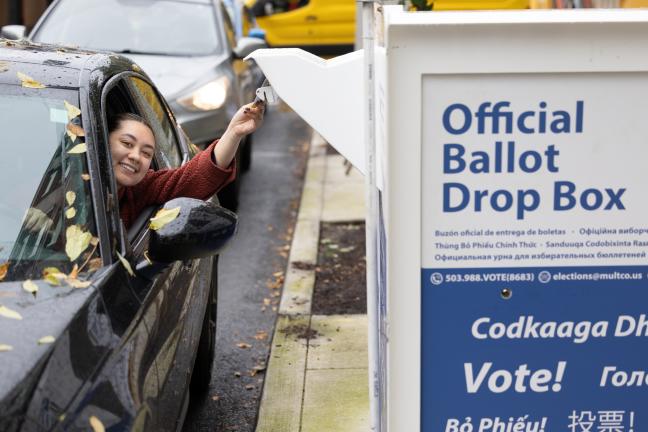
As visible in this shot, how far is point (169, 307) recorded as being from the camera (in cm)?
338

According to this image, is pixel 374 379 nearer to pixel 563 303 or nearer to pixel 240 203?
pixel 563 303

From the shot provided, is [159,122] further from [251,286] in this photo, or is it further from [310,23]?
[310,23]

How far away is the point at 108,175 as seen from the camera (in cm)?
329

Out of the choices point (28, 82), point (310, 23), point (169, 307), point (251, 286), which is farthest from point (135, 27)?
point (310, 23)

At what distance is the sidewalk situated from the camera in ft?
15.6

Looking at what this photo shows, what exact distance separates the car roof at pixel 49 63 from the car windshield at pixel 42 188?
0.06m

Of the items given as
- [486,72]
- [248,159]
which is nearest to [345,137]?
[486,72]

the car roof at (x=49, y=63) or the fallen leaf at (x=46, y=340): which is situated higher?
the car roof at (x=49, y=63)

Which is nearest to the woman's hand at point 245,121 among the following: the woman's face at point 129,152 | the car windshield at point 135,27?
the woman's face at point 129,152

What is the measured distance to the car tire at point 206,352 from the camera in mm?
4738

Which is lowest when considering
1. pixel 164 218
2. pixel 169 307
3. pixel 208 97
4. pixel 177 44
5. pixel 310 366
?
pixel 310 366

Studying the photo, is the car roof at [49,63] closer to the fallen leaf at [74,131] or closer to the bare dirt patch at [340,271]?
the fallen leaf at [74,131]

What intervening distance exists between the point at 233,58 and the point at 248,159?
1876mm

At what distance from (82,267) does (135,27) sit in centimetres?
632
